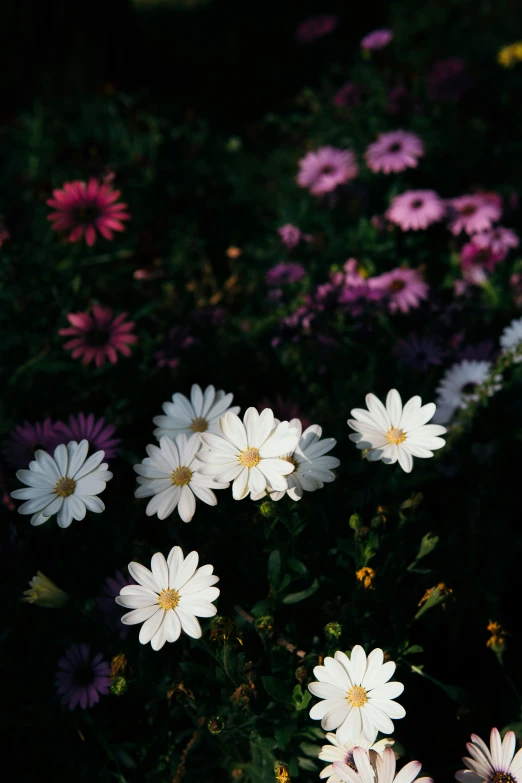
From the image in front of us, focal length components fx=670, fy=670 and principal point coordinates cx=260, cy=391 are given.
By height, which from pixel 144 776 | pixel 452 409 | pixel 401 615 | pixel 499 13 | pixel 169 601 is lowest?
pixel 144 776

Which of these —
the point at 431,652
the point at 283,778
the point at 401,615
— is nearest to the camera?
the point at 283,778

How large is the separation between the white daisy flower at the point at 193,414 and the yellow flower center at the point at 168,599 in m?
0.39

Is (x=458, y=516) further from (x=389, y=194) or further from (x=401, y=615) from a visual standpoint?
(x=389, y=194)

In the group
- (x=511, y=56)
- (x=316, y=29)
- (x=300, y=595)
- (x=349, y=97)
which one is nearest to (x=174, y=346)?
(x=300, y=595)

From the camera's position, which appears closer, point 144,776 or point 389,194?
point 144,776

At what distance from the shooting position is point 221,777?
1643 mm

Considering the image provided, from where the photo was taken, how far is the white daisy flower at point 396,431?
1.42 meters

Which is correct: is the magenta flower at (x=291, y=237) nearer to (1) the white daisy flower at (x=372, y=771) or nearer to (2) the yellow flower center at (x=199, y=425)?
(2) the yellow flower center at (x=199, y=425)

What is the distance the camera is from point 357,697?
124 cm

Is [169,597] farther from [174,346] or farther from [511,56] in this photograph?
[511,56]

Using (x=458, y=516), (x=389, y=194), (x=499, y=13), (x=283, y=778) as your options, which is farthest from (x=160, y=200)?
(x=499, y=13)

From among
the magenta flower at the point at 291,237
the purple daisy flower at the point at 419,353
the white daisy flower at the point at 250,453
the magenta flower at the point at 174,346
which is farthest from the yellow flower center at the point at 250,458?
the magenta flower at the point at 291,237

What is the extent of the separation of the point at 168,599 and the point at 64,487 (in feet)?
1.12

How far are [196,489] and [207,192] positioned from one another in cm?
239
